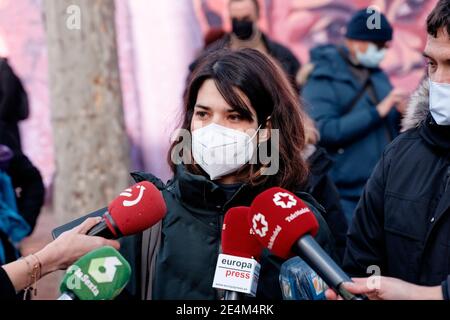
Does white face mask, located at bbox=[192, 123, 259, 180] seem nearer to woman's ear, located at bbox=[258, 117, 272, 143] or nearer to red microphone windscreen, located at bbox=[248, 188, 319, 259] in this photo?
woman's ear, located at bbox=[258, 117, 272, 143]

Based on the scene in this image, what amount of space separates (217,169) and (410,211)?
0.68m

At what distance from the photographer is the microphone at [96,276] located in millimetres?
2402

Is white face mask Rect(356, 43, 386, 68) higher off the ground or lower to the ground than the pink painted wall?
higher

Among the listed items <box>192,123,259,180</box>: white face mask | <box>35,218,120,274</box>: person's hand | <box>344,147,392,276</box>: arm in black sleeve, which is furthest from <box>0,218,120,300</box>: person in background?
<box>344,147,392,276</box>: arm in black sleeve

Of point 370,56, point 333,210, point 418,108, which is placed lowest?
point 333,210

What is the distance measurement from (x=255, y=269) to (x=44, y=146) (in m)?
9.35

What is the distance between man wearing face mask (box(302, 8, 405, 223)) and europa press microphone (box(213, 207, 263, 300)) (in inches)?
107

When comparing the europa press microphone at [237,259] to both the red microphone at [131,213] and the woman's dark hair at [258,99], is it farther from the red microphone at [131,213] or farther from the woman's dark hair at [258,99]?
the woman's dark hair at [258,99]

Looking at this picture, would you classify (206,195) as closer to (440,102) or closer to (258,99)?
(258,99)

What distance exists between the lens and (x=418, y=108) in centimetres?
317

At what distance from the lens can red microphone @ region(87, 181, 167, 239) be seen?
264cm

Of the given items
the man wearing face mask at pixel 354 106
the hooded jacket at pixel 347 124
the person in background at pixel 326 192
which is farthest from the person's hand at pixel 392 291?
the hooded jacket at pixel 347 124

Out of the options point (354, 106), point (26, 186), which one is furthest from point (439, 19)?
point (26, 186)
